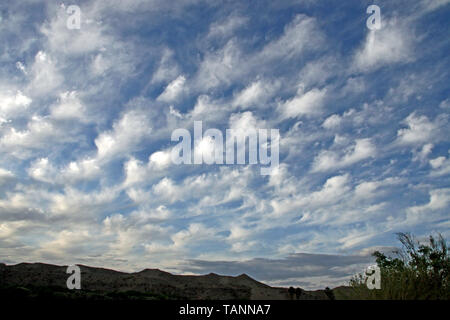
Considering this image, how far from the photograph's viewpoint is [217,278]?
269 ft

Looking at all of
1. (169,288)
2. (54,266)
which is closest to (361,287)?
(169,288)

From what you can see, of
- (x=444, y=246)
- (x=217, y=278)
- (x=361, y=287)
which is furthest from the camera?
(x=217, y=278)

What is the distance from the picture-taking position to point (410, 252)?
26.6 meters

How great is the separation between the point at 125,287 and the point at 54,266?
24757 millimetres
